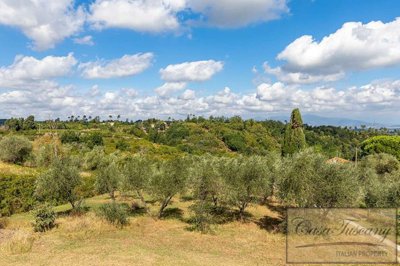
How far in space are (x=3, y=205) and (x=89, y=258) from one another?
22.3m

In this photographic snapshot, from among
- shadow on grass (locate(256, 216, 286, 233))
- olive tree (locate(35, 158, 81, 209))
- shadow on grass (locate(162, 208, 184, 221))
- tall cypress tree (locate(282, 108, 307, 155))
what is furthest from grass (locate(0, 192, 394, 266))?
tall cypress tree (locate(282, 108, 307, 155))

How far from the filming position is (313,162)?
24.6m

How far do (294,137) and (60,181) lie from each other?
4634 centimetres

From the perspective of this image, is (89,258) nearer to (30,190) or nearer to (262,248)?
(262,248)

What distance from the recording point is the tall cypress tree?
203 feet

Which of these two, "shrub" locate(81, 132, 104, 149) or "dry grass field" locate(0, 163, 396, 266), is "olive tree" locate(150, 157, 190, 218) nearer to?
"dry grass field" locate(0, 163, 396, 266)

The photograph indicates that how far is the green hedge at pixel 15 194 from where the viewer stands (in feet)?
113

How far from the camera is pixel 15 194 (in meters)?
36.0

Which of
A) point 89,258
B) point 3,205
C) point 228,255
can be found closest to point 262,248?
point 228,255

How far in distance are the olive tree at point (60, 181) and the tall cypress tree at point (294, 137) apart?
43648 mm

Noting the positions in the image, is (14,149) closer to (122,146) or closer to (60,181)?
(122,146)

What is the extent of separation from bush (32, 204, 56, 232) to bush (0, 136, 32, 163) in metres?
42.5

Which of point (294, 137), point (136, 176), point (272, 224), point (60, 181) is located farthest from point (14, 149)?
point (294, 137)

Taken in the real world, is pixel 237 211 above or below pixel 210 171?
below
